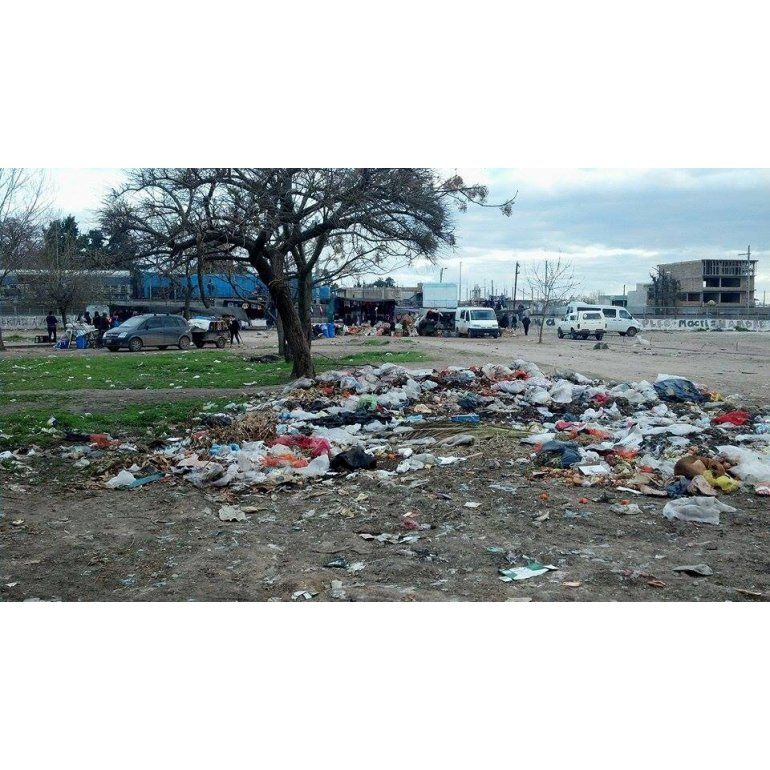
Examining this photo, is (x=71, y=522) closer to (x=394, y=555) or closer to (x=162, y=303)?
(x=394, y=555)

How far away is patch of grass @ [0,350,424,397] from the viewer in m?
14.7

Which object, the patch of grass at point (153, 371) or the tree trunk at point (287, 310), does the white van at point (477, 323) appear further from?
the tree trunk at point (287, 310)

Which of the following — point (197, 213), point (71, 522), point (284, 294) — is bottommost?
point (71, 522)

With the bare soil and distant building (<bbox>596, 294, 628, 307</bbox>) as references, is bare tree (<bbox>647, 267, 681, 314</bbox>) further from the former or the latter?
the bare soil

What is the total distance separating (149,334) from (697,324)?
97.4 ft

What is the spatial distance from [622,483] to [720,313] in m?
43.8

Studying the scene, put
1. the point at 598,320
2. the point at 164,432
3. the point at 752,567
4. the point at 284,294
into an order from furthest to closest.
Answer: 1. the point at 598,320
2. the point at 284,294
3. the point at 164,432
4. the point at 752,567

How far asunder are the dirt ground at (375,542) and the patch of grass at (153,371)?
23.6ft

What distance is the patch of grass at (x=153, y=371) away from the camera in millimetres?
14688

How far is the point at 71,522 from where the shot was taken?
6125 mm

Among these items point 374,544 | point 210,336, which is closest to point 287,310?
point 374,544

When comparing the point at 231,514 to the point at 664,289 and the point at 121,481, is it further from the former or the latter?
the point at 664,289

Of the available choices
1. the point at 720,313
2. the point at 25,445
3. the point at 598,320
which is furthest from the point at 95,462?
the point at 720,313

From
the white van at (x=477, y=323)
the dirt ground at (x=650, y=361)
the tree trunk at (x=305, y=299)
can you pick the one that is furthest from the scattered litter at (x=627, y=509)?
the white van at (x=477, y=323)
